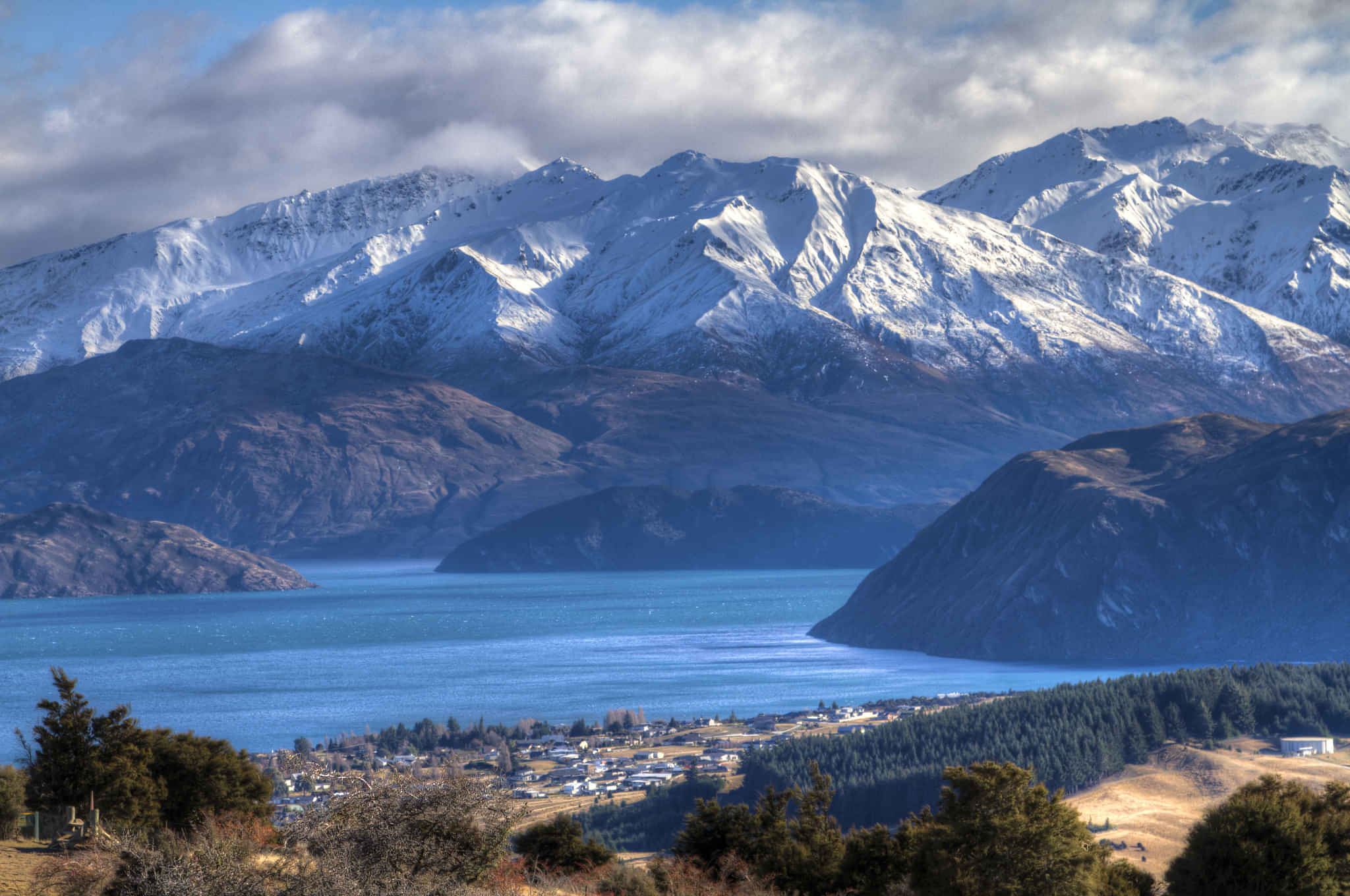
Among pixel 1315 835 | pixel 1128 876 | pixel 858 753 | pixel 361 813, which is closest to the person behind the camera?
pixel 361 813

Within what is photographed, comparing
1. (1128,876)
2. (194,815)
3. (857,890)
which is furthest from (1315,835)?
(194,815)

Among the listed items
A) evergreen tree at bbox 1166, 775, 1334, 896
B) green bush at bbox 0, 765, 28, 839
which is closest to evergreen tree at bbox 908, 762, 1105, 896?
evergreen tree at bbox 1166, 775, 1334, 896

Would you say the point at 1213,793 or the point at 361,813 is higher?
the point at 361,813

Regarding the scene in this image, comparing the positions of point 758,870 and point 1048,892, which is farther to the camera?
point 758,870

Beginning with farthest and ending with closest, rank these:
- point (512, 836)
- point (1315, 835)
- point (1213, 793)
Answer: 1. point (1213, 793)
2. point (512, 836)
3. point (1315, 835)

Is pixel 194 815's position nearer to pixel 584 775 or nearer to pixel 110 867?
pixel 110 867

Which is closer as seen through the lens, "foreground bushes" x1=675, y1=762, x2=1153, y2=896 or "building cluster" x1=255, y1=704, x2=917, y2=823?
"foreground bushes" x1=675, y1=762, x2=1153, y2=896

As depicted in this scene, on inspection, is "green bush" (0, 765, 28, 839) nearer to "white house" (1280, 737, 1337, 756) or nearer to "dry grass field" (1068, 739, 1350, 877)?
"dry grass field" (1068, 739, 1350, 877)

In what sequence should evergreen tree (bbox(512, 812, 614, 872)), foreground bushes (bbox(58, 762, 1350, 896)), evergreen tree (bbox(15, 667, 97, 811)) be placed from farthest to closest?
evergreen tree (bbox(512, 812, 614, 872)) < evergreen tree (bbox(15, 667, 97, 811)) < foreground bushes (bbox(58, 762, 1350, 896))

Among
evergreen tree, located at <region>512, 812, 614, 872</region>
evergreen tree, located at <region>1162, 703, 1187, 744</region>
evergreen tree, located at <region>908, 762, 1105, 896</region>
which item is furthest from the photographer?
evergreen tree, located at <region>1162, 703, 1187, 744</region>
